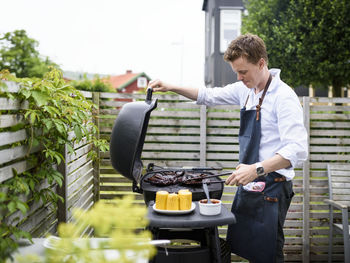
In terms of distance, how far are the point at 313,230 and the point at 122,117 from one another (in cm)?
308

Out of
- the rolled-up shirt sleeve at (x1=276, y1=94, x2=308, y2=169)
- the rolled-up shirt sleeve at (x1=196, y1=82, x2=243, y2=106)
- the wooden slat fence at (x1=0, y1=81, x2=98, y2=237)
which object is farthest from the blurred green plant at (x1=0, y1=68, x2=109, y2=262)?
the rolled-up shirt sleeve at (x1=276, y1=94, x2=308, y2=169)

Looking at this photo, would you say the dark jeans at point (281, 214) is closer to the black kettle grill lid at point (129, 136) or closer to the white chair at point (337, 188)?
the black kettle grill lid at point (129, 136)

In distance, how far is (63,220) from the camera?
2738 millimetres

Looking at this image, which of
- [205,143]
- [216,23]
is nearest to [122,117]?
[205,143]

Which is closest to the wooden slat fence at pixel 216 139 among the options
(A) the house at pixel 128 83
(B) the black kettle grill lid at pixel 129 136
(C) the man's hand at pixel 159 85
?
(C) the man's hand at pixel 159 85

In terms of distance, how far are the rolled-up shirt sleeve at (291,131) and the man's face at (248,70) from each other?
8.4 inches

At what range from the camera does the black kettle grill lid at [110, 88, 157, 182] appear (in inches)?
75.8

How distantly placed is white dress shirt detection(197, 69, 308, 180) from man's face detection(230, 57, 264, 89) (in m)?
0.11

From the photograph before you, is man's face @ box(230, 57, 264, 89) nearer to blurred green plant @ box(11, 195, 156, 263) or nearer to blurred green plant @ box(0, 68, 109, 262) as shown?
blurred green plant @ box(0, 68, 109, 262)

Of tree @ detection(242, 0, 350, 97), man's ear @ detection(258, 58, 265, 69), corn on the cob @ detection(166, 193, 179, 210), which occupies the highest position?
tree @ detection(242, 0, 350, 97)

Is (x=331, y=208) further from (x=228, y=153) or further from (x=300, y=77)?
(x=300, y=77)

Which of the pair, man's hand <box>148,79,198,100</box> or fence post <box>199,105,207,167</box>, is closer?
man's hand <box>148,79,198,100</box>

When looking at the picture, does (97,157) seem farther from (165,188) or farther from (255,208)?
(255,208)

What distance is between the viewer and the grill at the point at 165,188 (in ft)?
5.54
